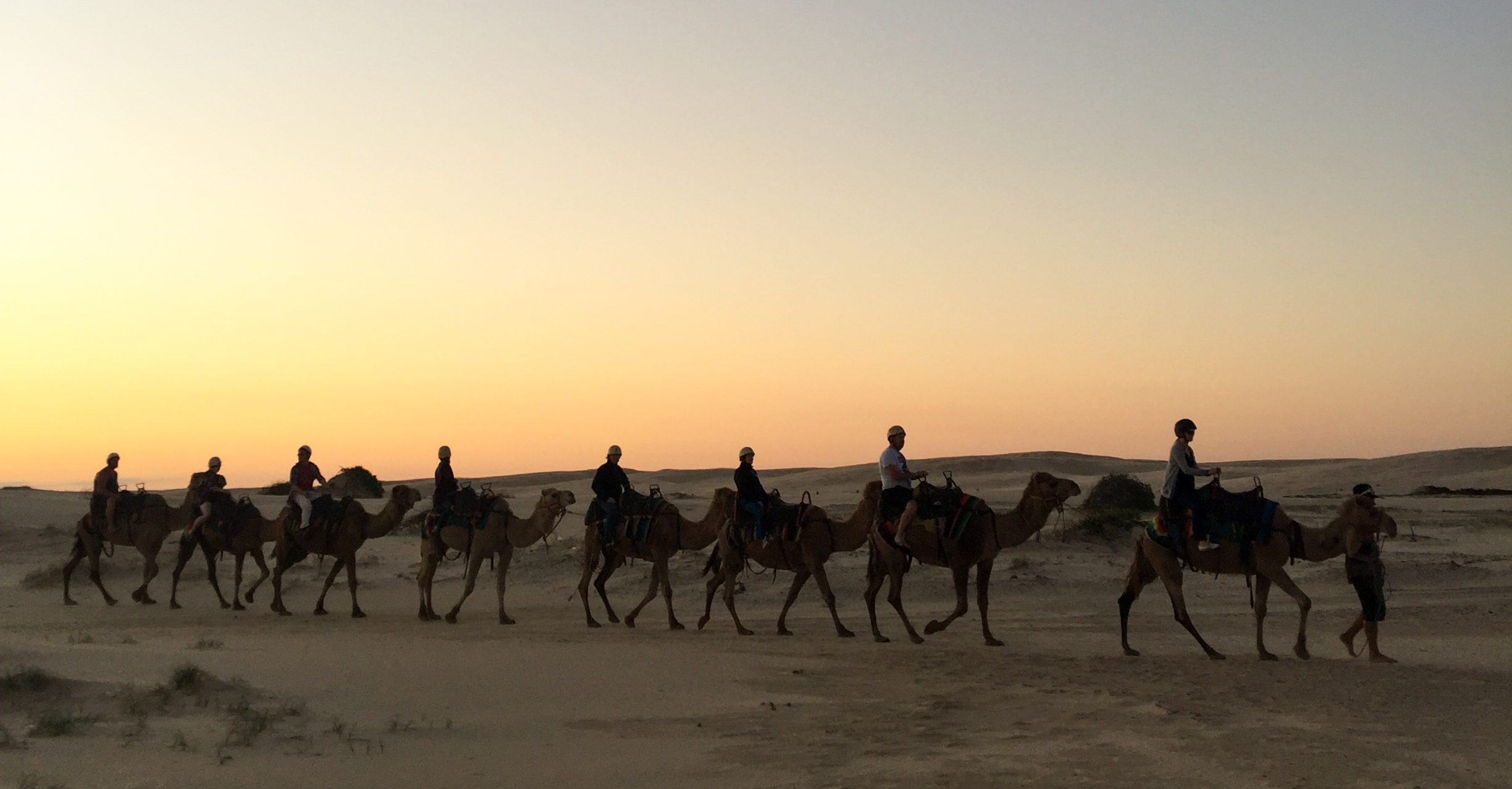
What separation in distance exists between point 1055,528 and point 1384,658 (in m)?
16.8

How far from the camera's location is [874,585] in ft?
57.5

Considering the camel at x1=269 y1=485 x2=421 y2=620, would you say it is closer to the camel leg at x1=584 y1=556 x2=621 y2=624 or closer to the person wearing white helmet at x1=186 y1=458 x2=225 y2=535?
the person wearing white helmet at x1=186 y1=458 x2=225 y2=535

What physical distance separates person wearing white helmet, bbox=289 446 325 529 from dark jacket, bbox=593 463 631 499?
5.28m

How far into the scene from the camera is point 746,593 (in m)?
24.7

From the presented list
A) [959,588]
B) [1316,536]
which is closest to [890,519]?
[959,588]

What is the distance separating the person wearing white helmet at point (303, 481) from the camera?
21.8m

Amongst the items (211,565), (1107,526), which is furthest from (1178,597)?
(211,565)

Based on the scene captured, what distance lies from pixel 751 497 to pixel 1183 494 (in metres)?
6.06

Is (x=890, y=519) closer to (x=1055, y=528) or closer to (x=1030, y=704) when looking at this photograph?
(x=1030, y=704)

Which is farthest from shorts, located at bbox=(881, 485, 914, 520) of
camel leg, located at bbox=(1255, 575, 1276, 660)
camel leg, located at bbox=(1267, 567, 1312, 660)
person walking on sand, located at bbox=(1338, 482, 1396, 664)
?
person walking on sand, located at bbox=(1338, 482, 1396, 664)

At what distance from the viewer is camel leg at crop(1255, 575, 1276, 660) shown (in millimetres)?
14781

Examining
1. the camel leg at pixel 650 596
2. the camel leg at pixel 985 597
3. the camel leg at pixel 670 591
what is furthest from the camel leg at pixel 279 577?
the camel leg at pixel 985 597

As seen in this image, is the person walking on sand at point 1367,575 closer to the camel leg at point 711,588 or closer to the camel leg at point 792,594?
the camel leg at point 792,594

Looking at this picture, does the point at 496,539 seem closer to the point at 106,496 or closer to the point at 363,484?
the point at 106,496
